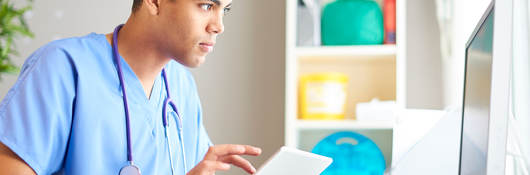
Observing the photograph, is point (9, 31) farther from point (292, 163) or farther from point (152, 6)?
point (292, 163)

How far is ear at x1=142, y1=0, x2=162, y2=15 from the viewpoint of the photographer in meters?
1.14

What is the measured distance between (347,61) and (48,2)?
162 centimetres

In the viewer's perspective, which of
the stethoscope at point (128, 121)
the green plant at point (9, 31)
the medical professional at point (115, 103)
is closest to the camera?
the medical professional at point (115, 103)

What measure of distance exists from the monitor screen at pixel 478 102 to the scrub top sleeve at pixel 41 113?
2.61ft

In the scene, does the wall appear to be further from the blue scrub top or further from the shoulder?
the shoulder

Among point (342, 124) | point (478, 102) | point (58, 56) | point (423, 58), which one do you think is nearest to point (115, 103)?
point (58, 56)

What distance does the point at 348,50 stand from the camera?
1.85 meters

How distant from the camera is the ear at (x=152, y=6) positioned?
1145mm

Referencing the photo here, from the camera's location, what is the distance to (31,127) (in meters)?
0.98

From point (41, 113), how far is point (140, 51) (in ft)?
0.93

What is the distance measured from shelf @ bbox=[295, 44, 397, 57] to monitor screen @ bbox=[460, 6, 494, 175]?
0.91m

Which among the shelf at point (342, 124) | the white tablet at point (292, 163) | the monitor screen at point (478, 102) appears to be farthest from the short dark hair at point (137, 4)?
the shelf at point (342, 124)

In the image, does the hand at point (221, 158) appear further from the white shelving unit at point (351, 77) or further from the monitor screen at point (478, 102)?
the white shelving unit at point (351, 77)

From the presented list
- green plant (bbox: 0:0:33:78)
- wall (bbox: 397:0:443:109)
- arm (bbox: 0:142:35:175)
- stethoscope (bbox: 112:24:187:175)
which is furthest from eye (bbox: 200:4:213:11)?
green plant (bbox: 0:0:33:78)
